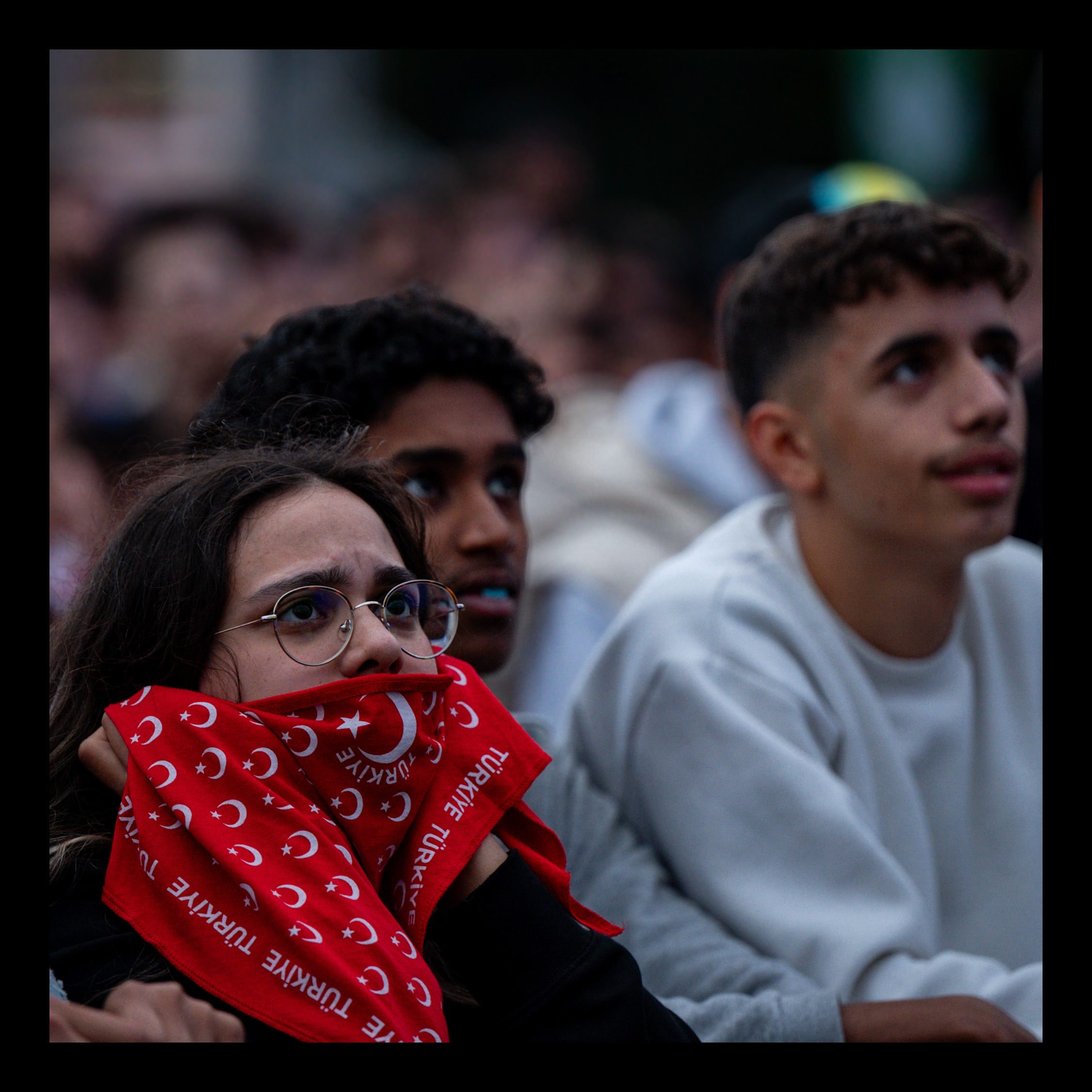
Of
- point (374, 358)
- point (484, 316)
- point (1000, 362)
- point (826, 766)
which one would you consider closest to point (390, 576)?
point (374, 358)

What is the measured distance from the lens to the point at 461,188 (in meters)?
8.02

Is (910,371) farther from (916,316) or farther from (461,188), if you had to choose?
(461,188)

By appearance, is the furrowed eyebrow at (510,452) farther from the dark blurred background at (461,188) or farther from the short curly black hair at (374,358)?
the dark blurred background at (461,188)

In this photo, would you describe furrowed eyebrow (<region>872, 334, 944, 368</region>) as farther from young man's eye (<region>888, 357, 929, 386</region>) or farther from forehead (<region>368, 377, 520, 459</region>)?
forehead (<region>368, 377, 520, 459</region>)

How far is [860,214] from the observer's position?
2447 millimetres

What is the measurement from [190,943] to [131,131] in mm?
8297

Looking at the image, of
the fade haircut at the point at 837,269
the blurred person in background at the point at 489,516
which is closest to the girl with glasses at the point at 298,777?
the blurred person in background at the point at 489,516

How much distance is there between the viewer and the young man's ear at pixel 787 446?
2.43 m

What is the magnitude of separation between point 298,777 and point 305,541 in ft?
0.88

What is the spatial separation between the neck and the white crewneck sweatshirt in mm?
42

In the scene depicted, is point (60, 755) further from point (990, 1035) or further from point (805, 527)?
point (805, 527)

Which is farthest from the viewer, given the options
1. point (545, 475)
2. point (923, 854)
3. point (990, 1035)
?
point (545, 475)

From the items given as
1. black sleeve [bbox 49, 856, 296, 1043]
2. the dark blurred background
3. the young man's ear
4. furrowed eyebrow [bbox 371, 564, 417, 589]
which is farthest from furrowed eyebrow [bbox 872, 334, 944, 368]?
black sleeve [bbox 49, 856, 296, 1043]

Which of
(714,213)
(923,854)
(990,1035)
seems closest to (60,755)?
(990,1035)
